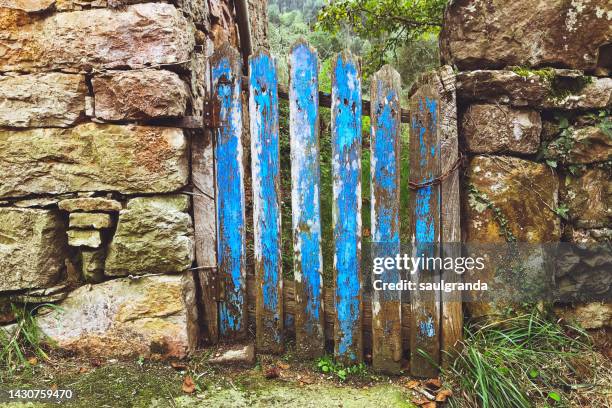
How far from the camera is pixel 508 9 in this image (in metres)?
2.04

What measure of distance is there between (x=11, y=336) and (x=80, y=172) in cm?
94

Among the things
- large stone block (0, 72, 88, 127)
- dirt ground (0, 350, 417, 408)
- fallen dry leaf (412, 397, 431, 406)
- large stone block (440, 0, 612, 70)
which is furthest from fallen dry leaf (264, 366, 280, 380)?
large stone block (440, 0, 612, 70)

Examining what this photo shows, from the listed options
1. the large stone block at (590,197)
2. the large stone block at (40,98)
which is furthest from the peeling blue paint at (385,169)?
the large stone block at (40,98)

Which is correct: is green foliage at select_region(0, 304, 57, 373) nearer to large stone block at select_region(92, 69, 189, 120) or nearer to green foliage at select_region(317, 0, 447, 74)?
large stone block at select_region(92, 69, 189, 120)

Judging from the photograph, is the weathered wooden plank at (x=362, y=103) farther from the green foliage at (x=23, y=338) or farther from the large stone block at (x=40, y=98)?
the green foliage at (x=23, y=338)

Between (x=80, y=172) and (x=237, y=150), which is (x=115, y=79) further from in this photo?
(x=237, y=150)

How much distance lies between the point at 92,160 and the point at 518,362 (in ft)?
7.68

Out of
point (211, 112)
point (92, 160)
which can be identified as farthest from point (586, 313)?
point (92, 160)

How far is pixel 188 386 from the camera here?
193cm

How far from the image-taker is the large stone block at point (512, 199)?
2.06m

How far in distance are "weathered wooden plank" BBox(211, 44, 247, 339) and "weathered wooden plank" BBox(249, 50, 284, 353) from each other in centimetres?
8

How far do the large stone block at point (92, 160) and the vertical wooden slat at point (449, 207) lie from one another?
135cm

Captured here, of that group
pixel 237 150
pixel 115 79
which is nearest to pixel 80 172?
pixel 115 79

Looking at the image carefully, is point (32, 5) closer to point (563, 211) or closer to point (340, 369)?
point (340, 369)
